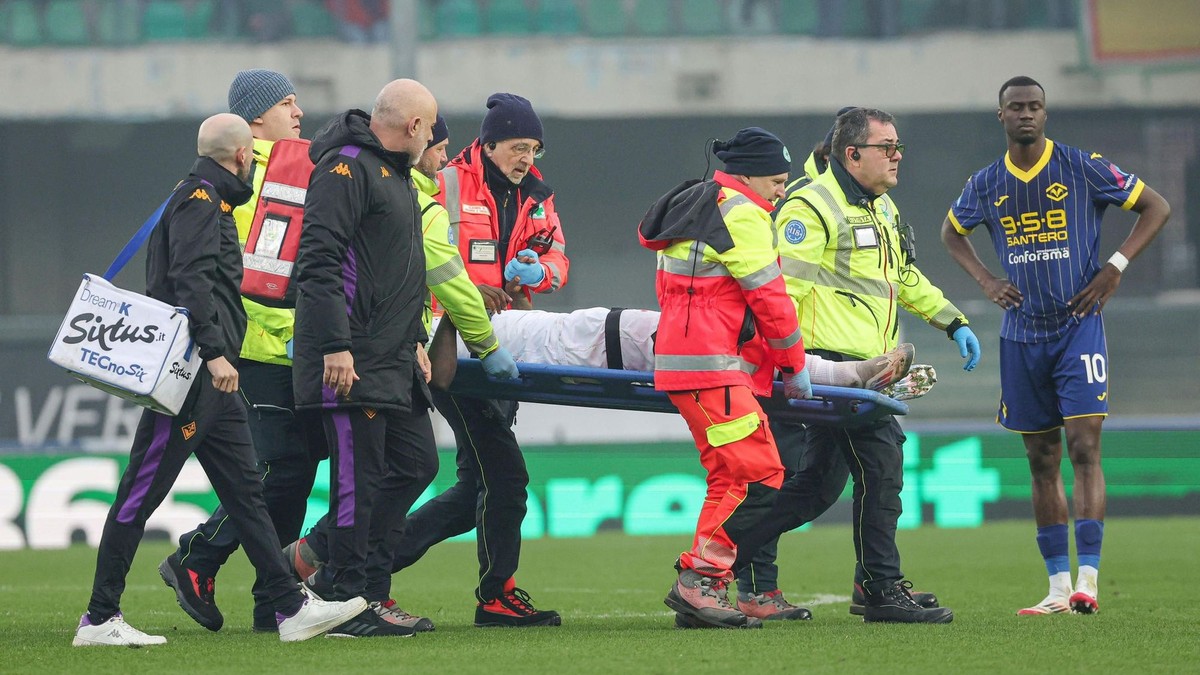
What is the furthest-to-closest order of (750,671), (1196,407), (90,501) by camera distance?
(1196,407) < (90,501) < (750,671)

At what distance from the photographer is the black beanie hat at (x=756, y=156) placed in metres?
5.88

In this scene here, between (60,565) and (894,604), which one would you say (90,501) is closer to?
(60,565)

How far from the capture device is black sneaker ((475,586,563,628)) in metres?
6.36

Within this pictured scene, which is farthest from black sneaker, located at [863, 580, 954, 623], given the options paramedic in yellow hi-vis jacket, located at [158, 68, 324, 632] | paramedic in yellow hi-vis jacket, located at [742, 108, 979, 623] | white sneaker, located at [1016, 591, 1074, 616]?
paramedic in yellow hi-vis jacket, located at [158, 68, 324, 632]

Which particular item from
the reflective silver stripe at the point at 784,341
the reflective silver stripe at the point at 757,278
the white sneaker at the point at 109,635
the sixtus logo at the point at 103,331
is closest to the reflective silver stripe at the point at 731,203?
the reflective silver stripe at the point at 757,278

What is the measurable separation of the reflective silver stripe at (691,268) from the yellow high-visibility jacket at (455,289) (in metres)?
0.67

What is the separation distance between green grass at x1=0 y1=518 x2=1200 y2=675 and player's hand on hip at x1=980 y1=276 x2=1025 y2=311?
1297 mm

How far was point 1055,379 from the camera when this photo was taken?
6.94 meters

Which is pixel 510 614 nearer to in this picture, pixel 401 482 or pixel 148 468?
pixel 401 482

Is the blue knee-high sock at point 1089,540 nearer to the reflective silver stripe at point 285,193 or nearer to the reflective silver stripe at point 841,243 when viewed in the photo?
the reflective silver stripe at point 841,243

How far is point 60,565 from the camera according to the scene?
1047 centimetres

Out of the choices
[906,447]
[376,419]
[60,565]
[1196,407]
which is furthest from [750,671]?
[1196,407]

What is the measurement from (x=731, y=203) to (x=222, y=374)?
1.83 m

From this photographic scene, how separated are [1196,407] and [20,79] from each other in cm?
1483
